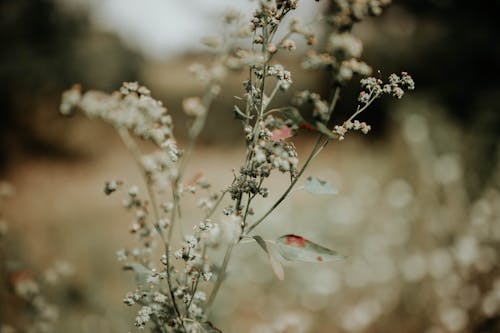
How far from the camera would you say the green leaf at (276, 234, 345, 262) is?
2.77 feet

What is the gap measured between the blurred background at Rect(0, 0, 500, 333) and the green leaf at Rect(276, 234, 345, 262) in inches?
20.8

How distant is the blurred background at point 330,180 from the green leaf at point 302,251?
527mm

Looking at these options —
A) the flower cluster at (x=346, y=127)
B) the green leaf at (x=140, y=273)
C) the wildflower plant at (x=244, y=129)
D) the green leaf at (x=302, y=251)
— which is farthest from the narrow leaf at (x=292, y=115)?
the green leaf at (x=140, y=273)

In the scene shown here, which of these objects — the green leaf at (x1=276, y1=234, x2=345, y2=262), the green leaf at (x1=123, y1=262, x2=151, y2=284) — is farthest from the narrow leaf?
the green leaf at (x1=123, y1=262, x2=151, y2=284)

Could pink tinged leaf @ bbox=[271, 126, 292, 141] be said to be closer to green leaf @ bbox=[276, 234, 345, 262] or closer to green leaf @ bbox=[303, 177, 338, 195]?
green leaf @ bbox=[303, 177, 338, 195]

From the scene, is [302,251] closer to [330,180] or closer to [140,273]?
[140,273]

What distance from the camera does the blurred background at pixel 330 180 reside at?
2.64 meters

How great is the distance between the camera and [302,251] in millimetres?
869

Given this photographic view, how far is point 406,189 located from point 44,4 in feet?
25.3

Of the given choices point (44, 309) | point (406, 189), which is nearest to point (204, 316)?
point (44, 309)

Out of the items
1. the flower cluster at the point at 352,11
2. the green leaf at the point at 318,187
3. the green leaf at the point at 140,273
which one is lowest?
the green leaf at the point at 140,273

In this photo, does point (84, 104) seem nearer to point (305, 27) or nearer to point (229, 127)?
point (305, 27)

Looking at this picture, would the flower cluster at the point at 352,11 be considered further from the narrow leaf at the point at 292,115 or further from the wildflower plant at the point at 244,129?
the narrow leaf at the point at 292,115

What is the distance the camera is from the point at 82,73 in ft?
27.8
